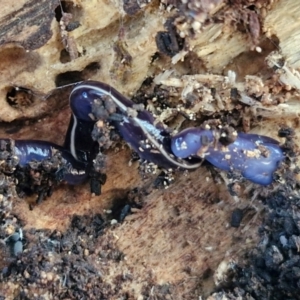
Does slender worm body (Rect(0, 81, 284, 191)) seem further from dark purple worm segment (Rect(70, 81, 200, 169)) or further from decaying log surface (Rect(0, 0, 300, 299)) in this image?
decaying log surface (Rect(0, 0, 300, 299))

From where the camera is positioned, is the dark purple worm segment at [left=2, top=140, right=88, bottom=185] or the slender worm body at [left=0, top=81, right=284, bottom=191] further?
the dark purple worm segment at [left=2, top=140, right=88, bottom=185]

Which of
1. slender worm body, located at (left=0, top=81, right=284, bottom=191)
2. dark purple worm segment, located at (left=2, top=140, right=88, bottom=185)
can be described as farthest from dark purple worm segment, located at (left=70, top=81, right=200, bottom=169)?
dark purple worm segment, located at (left=2, top=140, right=88, bottom=185)

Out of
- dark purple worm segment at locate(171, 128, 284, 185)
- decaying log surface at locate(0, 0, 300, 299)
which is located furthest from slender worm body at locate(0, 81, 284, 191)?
decaying log surface at locate(0, 0, 300, 299)

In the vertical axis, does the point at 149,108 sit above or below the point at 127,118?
below

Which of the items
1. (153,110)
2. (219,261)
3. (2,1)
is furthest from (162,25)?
(219,261)

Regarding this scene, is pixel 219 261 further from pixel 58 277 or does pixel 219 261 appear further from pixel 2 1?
pixel 2 1

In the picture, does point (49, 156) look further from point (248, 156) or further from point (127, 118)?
point (248, 156)

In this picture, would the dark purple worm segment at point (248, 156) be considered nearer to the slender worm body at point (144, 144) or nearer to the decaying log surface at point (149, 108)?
the slender worm body at point (144, 144)

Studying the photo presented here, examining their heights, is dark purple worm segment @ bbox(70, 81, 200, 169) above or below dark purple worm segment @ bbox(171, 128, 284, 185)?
above

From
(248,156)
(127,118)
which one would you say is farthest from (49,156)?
(248,156)
